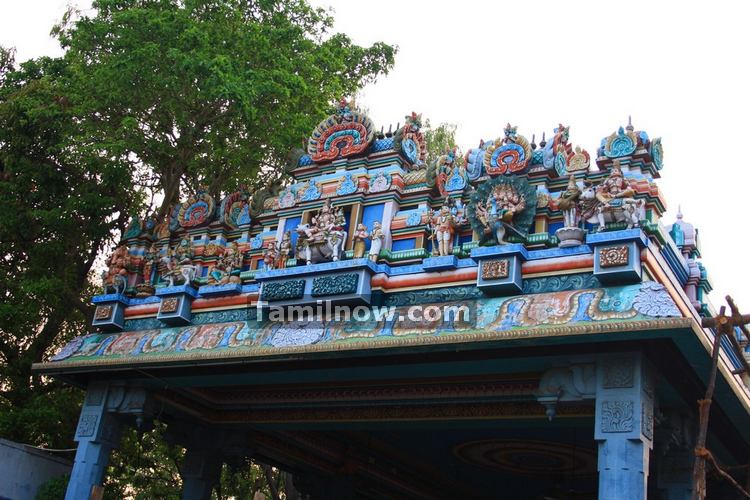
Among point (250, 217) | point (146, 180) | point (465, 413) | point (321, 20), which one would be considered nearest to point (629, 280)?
point (465, 413)

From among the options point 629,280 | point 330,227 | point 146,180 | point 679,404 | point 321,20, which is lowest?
point 679,404

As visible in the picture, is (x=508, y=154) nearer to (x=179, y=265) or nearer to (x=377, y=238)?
(x=377, y=238)

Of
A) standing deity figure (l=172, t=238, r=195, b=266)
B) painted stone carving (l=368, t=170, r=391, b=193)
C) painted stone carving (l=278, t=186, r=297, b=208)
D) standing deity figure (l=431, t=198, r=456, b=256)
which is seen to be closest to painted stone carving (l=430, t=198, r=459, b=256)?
standing deity figure (l=431, t=198, r=456, b=256)

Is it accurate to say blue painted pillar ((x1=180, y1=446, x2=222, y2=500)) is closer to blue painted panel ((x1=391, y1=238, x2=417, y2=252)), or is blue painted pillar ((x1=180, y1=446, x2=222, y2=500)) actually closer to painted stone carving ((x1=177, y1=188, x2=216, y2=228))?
painted stone carving ((x1=177, y1=188, x2=216, y2=228))

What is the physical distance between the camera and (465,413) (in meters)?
13.1

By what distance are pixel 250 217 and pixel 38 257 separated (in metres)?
5.75

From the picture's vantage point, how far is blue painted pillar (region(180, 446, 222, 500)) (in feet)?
51.8

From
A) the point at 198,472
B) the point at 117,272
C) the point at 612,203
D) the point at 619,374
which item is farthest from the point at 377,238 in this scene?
the point at 198,472

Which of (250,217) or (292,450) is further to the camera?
(292,450)

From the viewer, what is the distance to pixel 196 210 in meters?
15.7

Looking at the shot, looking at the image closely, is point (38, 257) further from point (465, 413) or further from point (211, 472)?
point (465, 413)

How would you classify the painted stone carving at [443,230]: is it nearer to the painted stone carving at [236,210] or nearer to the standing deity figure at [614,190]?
the standing deity figure at [614,190]

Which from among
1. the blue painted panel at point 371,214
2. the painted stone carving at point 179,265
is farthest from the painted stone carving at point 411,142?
the painted stone carving at point 179,265

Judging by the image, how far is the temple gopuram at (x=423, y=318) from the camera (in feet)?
34.1
